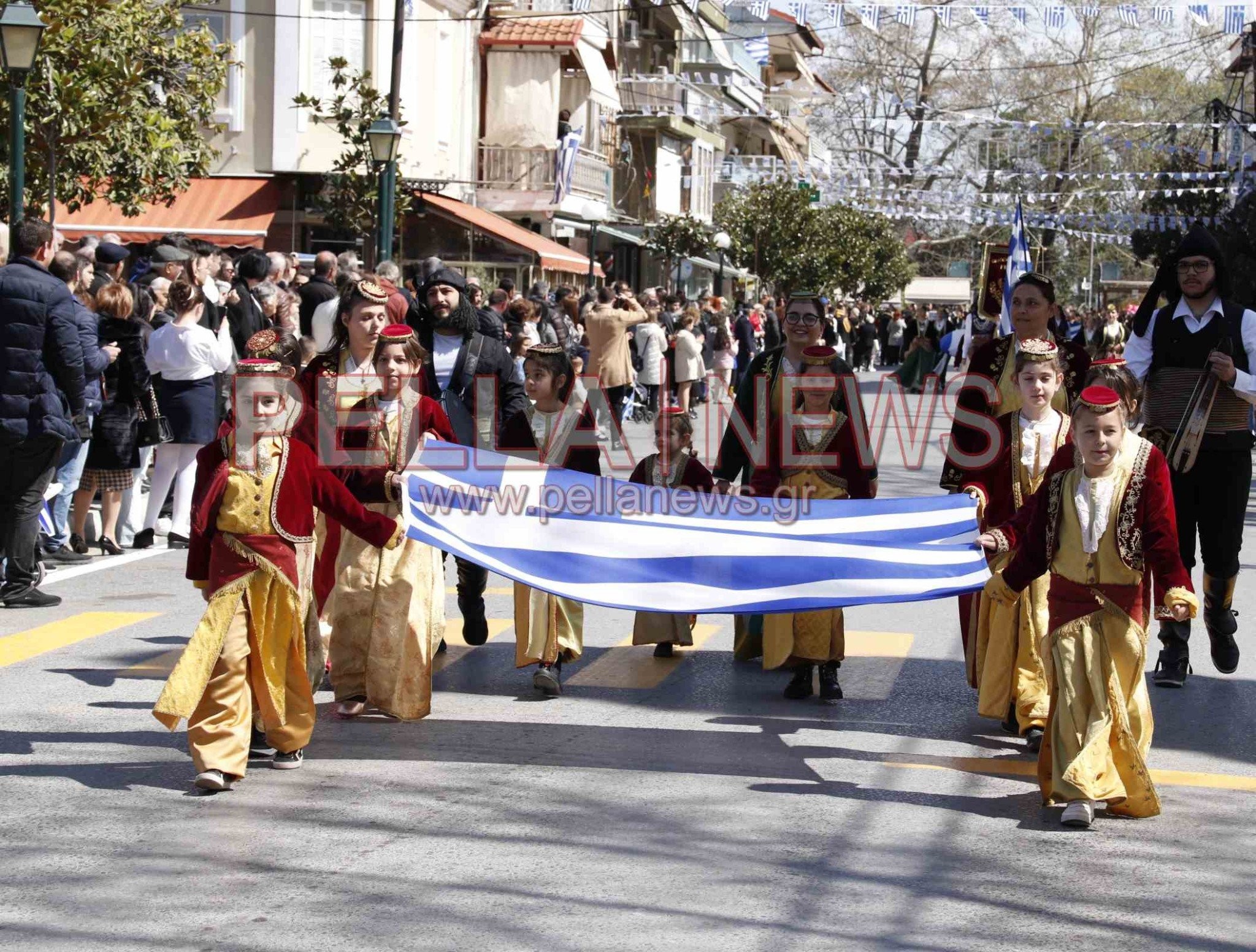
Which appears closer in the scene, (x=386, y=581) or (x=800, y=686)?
(x=386, y=581)

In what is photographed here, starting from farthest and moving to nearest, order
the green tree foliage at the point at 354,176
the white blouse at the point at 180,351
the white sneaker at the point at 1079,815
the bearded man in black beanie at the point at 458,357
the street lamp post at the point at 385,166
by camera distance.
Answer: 1. the green tree foliage at the point at 354,176
2. the street lamp post at the point at 385,166
3. the white blouse at the point at 180,351
4. the bearded man in black beanie at the point at 458,357
5. the white sneaker at the point at 1079,815

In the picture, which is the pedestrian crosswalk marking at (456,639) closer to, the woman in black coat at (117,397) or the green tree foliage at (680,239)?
the woman in black coat at (117,397)

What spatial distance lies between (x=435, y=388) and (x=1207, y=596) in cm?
409

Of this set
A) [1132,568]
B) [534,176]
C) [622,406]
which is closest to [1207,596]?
[1132,568]

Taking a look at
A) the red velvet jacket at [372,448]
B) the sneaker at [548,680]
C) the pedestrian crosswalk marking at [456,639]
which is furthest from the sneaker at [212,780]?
the pedestrian crosswalk marking at [456,639]

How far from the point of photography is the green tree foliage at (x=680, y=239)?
146 ft

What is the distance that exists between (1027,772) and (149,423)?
7397 millimetres

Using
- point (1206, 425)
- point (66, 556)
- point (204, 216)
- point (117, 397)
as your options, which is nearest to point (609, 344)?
point (117, 397)

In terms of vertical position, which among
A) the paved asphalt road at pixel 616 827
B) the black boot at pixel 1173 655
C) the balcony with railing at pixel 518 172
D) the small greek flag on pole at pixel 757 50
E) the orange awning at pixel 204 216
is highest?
the small greek flag on pole at pixel 757 50

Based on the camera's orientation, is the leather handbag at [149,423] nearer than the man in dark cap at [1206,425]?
No

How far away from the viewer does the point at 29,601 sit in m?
10.3

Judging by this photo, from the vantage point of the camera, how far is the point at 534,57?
130 ft

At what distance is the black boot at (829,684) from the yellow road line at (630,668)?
83 centimetres

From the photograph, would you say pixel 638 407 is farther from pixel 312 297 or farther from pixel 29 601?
pixel 29 601
